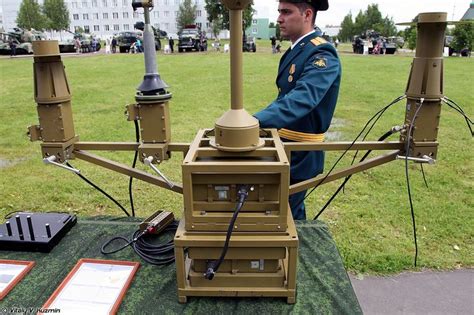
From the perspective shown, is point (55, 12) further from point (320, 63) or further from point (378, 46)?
point (320, 63)

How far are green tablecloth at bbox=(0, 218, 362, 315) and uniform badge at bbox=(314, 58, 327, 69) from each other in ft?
2.87

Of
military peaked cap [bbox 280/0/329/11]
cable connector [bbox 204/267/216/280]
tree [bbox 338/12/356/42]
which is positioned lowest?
cable connector [bbox 204/267/216/280]

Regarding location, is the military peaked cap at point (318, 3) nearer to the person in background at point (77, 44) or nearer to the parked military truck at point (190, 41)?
the parked military truck at point (190, 41)

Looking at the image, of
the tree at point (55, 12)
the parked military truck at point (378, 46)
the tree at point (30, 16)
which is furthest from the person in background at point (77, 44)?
the tree at point (55, 12)

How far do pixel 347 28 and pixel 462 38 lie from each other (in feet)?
108

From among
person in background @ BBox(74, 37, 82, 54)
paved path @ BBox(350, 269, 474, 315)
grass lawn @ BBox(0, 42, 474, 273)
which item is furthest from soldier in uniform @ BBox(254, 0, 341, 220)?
person in background @ BBox(74, 37, 82, 54)

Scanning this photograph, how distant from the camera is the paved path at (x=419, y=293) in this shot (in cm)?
262

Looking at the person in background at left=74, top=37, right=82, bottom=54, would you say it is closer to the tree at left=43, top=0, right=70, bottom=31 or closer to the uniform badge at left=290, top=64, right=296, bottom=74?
the tree at left=43, top=0, right=70, bottom=31

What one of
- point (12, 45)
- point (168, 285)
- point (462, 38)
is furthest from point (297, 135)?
point (12, 45)

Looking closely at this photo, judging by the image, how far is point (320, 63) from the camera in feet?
6.66

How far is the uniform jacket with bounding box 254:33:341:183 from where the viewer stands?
1.79m

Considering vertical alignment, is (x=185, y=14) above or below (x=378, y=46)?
above

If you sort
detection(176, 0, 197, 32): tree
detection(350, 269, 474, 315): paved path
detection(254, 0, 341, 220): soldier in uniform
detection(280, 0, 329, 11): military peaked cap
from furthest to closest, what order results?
detection(176, 0, 197, 32): tree → detection(350, 269, 474, 315): paved path → detection(280, 0, 329, 11): military peaked cap → detection(254, 0, 341, 220): soldier in uniform

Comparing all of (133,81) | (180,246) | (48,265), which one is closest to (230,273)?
(180,246)
